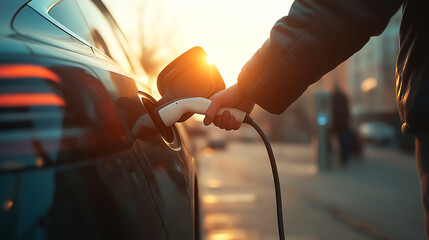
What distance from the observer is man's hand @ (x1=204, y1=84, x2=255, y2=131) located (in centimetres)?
157

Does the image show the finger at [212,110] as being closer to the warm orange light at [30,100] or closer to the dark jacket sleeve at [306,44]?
the dark jacket sleeve at [306,44]

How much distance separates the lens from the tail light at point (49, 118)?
94 cm

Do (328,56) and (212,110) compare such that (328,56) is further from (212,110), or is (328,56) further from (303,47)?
(212,110)

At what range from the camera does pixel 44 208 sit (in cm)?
93

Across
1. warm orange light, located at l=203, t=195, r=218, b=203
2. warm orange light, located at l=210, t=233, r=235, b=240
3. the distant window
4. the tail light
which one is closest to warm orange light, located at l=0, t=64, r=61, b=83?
the tail light

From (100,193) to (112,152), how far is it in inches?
4.2

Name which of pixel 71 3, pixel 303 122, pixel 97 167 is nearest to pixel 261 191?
pixel 71 3

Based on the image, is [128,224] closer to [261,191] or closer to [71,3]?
[71,3]

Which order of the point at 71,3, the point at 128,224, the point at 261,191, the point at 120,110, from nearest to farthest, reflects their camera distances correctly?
the point at 128,224 → the point at 120,110 → the point at 71,3 → the point at 261,191

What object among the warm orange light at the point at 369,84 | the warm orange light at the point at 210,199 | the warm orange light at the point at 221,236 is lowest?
the warm orange light at the point at 221,236

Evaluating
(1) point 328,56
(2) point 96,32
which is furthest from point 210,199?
(1) point 328,56

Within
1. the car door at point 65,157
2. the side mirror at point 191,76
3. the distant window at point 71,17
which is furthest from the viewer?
the side mirror at point 191,76

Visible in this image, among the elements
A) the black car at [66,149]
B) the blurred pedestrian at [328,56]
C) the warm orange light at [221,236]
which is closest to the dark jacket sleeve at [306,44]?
the blurred pedestrian at [328,56]

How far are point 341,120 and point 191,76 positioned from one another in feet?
37.8
